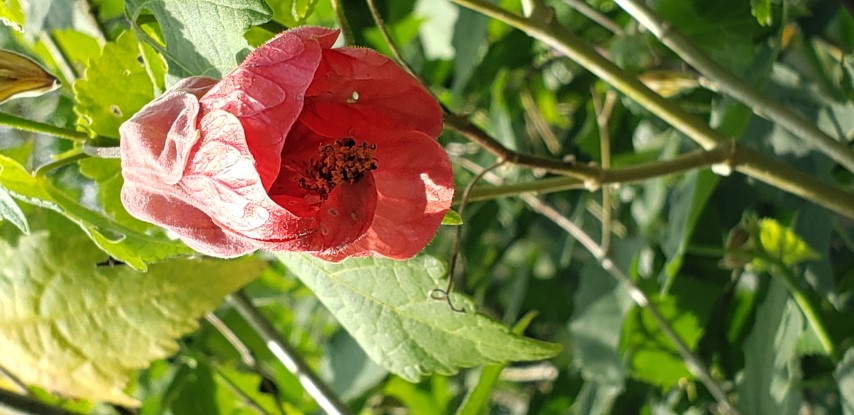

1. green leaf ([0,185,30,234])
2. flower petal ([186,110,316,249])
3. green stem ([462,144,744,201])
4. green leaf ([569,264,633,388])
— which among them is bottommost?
green leaf ([569,264,633,388])

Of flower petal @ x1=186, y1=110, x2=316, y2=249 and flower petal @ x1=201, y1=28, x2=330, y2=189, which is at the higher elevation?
flower petal @ x1=201, y1=28, x2=330, y2=189

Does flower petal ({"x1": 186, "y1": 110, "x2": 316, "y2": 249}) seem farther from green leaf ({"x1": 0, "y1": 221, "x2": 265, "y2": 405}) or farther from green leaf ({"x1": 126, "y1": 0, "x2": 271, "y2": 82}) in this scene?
green leaf ({"x1": 0, "y1": 221, "x2": 265, "y2": 405})

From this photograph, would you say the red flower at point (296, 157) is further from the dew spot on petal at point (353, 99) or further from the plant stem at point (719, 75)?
the plant stem at point (719, 75)

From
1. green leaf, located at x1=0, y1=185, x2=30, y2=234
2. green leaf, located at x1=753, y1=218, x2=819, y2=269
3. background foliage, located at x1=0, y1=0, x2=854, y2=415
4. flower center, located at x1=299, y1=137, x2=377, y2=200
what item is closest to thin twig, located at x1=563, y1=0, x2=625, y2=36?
background foliage, located at x1=0, y1=0, x2=854, y2=415

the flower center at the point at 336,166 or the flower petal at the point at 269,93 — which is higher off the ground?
the flower petal at the point at 269,93

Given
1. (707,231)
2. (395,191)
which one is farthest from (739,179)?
(395,191)

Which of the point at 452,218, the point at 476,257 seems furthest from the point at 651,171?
the point at 476,257

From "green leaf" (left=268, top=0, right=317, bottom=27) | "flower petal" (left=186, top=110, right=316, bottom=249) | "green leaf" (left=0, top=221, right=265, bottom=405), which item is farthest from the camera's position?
"green leaf" (left=0, top=221, right=265, bottom=405)

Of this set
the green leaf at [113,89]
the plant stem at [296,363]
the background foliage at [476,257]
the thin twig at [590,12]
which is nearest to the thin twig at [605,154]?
the background foliage at [476,257]
